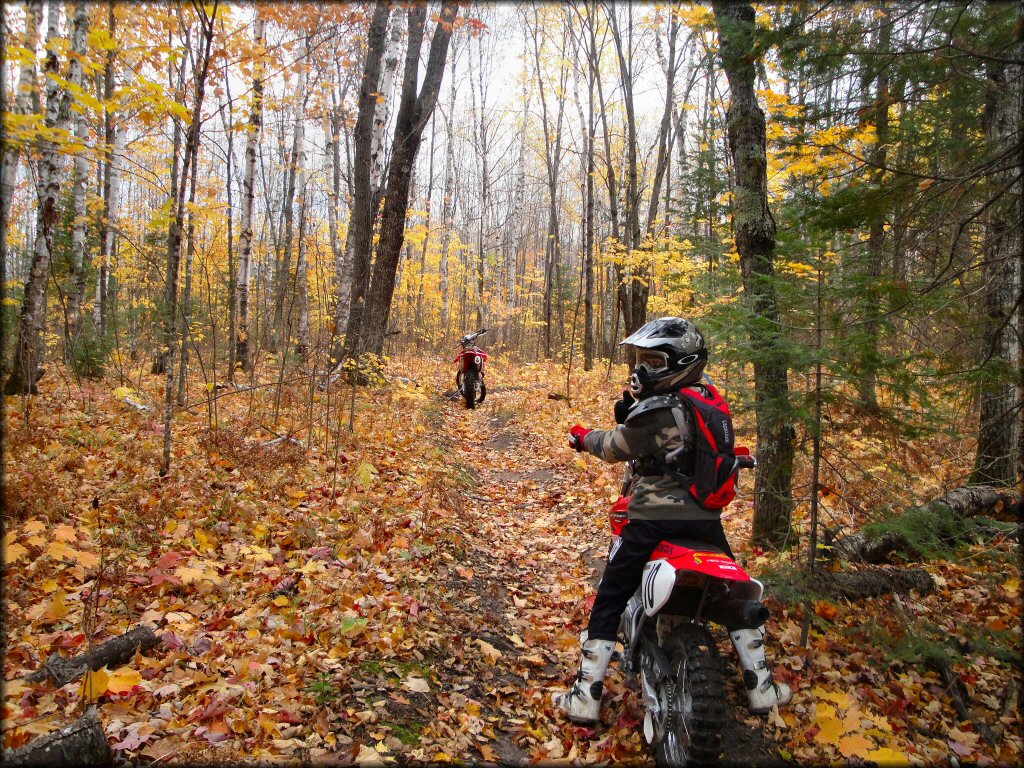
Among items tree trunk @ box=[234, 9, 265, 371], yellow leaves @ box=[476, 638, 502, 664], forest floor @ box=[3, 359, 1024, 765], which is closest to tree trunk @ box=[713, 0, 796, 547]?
forest floor @ box=[3, 359, 1024, 765]

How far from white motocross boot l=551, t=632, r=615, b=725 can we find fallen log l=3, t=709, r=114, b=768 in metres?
2.40

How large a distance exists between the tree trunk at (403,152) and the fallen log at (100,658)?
26.5 feet

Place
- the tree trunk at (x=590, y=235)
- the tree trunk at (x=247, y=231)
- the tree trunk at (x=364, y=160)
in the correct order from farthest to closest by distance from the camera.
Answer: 1. the tree trunk at (x=590, y=235)
2. the tree trunk at (x=247, y=231)
3. the tree trunk at (x=364, y=160)

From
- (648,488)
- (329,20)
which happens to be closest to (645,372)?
(648,488)

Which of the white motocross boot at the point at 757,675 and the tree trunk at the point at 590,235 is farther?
the tree trunk at the point at 590,235

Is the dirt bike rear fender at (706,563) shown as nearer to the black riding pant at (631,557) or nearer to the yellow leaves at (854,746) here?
the black riding pant at (631,557)

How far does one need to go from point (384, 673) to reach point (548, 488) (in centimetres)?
498

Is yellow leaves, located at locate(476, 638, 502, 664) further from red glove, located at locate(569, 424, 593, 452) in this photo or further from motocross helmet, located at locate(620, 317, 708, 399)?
motocross helmet, located at locate(620, 317, 708, 399)

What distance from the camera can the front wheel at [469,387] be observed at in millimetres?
12953

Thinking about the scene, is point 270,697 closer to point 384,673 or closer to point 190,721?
point 190,721

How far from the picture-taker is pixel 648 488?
3.20m

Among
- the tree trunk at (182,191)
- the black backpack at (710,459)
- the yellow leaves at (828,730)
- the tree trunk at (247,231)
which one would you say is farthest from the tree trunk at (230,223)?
the yellow leaves at (828,730)

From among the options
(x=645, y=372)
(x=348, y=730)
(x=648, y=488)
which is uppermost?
(x=645, y=372)

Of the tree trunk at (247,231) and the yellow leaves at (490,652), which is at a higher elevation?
the tree trunk at (247,231)
